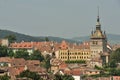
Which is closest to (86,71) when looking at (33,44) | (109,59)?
(109,59)

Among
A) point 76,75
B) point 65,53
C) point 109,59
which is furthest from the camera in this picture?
point 65,53

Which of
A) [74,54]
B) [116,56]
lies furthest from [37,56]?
[116,56]

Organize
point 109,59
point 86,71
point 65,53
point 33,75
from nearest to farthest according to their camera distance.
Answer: point 33,75 → point 86,71 → point 109,59 → point 65,53

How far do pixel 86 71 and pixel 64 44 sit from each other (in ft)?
67.0

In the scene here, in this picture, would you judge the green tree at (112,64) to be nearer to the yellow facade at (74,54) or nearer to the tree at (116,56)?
the tree at (116,56)

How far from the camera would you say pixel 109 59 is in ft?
223

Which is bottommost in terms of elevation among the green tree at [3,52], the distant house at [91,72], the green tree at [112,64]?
the distant house at [91,72]

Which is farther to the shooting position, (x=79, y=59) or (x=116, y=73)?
(x=79, y=59)

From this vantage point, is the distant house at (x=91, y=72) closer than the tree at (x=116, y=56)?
Yes

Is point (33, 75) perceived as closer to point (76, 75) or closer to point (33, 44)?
point (76, 75)

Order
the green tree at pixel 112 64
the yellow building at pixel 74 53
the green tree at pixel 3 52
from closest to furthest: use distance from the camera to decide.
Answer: the green tree at pixel 112 64 → the green tree at pixel 3 52 → the yellow building at pixel 74 53

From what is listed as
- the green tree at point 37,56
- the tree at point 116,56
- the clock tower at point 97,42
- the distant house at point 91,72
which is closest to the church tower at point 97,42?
the clock tower at point 97,42

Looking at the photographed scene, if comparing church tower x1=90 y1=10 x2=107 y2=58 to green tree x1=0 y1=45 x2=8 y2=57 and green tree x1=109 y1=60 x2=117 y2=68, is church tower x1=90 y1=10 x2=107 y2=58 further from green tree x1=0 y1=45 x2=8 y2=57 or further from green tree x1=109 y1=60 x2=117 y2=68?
green tree x1=0 y1=45 x2=8 y2=57

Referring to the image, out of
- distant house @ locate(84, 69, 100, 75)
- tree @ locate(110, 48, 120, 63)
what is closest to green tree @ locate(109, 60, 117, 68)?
tree @ locate(110, 48, 120, 63)
